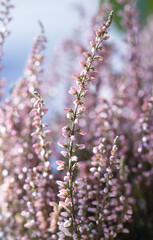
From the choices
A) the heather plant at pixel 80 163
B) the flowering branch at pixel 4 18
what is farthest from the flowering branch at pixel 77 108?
the flowering branch at pixel 4 18

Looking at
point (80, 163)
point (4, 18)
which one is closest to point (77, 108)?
A: point (80, 163)

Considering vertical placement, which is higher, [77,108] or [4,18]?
[4,18]

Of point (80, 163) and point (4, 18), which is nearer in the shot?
point (80, 163)

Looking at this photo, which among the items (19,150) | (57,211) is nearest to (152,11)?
(19,150)

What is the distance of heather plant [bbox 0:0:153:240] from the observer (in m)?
0.46

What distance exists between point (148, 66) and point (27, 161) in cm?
53

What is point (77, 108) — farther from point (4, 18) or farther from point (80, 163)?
point (4, 18)

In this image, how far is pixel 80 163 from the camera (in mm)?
449

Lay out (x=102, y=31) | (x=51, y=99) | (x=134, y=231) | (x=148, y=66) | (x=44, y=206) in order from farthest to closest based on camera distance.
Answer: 1. (x=51, y=99)
2. (x=148, y=66)
3. (x=134, y=231)
4. (x=44, y=206)
5. (x=102, y=31)

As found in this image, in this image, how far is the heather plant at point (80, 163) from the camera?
457mm

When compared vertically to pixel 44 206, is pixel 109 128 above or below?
above

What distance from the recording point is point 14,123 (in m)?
0.69

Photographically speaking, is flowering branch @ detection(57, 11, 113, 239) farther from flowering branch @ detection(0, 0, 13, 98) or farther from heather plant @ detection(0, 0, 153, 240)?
flowering branch @ detection(0, 0, 13, 98)

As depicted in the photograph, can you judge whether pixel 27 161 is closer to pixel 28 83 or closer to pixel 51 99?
pixel 28 83
